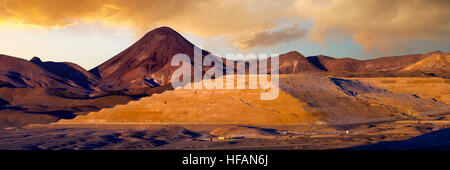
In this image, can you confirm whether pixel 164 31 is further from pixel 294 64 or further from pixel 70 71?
pixel 294 64

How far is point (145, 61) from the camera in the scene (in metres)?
133

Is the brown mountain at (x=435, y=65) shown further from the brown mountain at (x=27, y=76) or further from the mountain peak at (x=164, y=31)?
the brown mountain at (x=27, y=76)

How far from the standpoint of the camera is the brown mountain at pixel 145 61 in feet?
386

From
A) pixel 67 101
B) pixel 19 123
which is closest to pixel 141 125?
pixel 19 123

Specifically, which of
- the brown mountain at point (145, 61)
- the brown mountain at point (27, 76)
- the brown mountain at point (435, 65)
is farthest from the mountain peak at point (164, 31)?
the brown mountain at point (435, 65)

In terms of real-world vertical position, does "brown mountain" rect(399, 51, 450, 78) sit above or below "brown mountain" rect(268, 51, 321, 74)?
below

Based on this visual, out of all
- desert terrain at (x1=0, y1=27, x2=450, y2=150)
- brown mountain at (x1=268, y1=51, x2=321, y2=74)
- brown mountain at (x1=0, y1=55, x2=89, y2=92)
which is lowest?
desert terrain at (x1=0, y1=27, x2=450, y2=150)

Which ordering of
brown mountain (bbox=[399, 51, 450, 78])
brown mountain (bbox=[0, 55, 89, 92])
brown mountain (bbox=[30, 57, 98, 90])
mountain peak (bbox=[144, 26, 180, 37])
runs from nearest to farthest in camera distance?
1. brown mountain (bbox=[399, 51, 450, 78])
2. brown mountain (bbox=[0, 55, 89, 92])
3. brown mountain (bbox=[30, 57, 98, 90])
4. mountain peak (bbox=[144, 26, 180, 37])

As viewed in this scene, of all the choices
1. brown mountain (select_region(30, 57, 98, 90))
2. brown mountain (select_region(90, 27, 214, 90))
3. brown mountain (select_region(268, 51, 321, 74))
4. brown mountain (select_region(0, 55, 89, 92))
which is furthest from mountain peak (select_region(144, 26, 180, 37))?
brown mountain (select_region(0, 55, 89, 92))

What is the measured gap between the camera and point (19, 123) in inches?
1802

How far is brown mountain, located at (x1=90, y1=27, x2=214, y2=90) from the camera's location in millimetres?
117688

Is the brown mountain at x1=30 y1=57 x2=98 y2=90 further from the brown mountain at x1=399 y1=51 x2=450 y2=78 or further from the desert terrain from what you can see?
the brown mountain at x1=399 y1=51 x2=450 y2=78

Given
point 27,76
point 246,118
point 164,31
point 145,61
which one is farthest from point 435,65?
point 27,76

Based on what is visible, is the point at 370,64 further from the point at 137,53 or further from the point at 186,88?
the point at 186,88
